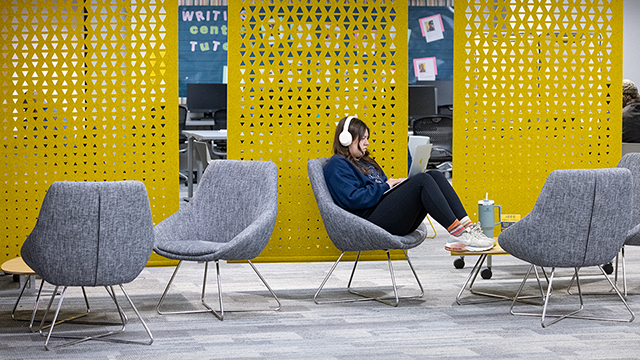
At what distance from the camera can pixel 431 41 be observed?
1073cm

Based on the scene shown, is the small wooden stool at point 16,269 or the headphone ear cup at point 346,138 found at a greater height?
the headphone ear cup at point 346,138

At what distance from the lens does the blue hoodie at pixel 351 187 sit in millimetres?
3883

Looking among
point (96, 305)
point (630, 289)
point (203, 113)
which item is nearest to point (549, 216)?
point (630, 289)

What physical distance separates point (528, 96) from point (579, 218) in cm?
177

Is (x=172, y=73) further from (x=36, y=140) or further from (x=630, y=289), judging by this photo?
(x=630, y=289)

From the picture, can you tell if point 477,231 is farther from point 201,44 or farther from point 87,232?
point 201,44

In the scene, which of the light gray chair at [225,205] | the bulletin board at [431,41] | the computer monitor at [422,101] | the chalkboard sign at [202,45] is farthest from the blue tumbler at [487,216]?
the bulletin board at [431,41]

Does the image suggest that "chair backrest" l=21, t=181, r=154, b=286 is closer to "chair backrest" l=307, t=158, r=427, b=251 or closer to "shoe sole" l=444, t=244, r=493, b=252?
"chair backrest" l=307, t=158, r=427, b=251

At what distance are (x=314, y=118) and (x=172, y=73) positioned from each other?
937mm

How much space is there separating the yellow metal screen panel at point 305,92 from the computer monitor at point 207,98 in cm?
459

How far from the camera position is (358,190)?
3.90 metres

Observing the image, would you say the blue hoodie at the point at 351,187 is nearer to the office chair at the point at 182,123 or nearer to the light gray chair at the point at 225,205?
the light gray chair at the point at 225,205

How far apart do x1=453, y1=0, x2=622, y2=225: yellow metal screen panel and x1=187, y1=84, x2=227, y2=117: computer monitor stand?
16.0ft

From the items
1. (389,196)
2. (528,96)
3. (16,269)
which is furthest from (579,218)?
(16,269)
